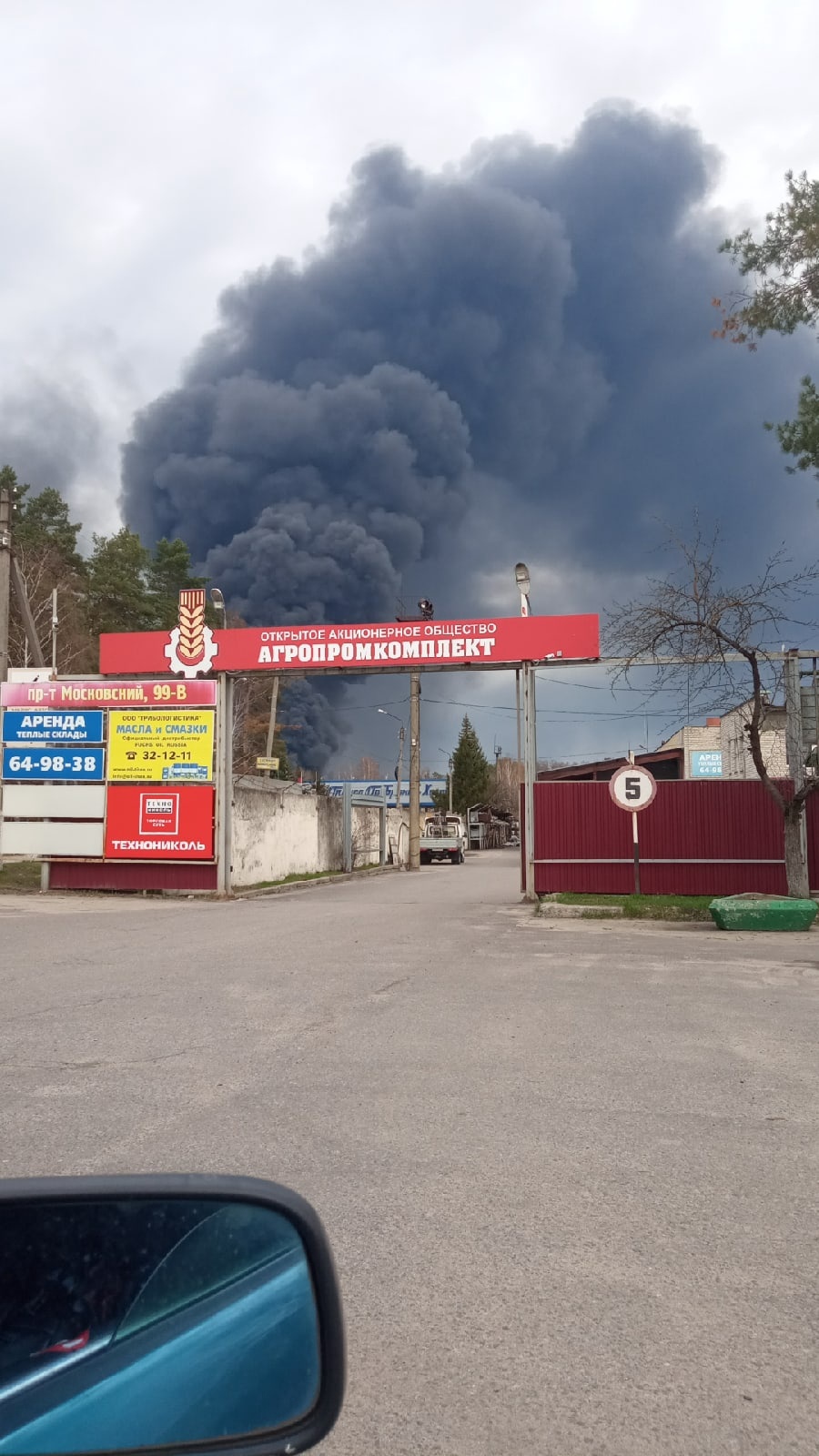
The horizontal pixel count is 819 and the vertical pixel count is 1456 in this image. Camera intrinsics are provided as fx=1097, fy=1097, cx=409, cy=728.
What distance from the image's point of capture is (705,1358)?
10.3 feet

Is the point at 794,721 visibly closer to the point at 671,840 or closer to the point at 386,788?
the point at 671,840

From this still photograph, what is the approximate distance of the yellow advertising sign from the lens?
80.3 ft

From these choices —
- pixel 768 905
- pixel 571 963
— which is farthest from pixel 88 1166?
pixel 768 905

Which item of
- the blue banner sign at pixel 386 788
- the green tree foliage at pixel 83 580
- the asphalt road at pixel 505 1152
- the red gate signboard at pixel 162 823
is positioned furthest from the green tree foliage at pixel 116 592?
the asphalt road at pixel 505 1152

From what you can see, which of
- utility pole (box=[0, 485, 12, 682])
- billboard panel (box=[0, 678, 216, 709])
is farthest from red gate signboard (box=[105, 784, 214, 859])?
utility pole (box=[0, 485, 12, 682])

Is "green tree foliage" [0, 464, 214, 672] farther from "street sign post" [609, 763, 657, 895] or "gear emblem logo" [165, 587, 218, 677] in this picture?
"street sign post" [609, 763, 657, 895]

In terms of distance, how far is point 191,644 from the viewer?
2467cm

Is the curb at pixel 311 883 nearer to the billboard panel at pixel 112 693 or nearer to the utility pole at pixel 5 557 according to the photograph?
the billboard panel at pixel 112 693

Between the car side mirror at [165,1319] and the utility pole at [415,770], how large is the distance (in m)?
47.8

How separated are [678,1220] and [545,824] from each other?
60.5 ft

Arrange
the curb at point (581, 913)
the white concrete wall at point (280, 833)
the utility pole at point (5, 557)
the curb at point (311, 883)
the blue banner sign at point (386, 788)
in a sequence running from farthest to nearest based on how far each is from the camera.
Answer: the blue banner sign at point (386, 788) → the white concrete wall at point (280, 833) → the utility pole at point (5, 557) → the curb at point (311, 883) → the curb at point (581, 913)

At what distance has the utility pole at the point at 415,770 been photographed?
5019cm

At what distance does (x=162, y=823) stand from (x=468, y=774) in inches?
3880

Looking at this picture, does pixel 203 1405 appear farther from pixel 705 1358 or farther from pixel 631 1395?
pixel 705 1358
